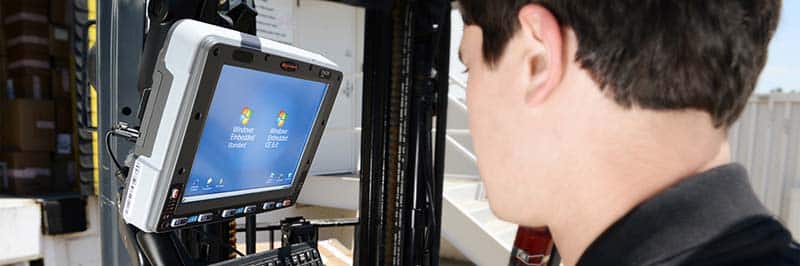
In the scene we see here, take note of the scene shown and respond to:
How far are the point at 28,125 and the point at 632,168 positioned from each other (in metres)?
3.15

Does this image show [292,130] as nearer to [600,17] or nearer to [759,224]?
[600,17]

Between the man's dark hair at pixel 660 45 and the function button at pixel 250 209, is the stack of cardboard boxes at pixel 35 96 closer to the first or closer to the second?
the function button at pixel 250 209

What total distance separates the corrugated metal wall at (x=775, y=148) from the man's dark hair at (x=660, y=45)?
3.68 meters

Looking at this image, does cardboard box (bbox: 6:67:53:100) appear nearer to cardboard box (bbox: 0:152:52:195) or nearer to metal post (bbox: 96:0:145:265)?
cardboard box (bbox: 0:152:52:195)

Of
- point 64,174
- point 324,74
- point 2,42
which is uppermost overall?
point 2,42

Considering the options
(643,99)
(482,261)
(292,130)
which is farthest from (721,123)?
(482,261)

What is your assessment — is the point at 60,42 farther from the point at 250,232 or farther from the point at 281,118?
the point at 281,118

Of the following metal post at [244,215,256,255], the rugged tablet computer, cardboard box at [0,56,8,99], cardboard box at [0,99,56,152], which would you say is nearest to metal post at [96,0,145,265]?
the rugged tablet computer

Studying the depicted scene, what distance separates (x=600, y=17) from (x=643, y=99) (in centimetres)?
10

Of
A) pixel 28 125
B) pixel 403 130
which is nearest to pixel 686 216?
pixel 403 130

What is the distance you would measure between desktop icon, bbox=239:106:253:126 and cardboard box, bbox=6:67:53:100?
→ 96.3 inches

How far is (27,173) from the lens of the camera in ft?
8.57

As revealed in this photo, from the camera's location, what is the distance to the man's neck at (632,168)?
48 centimetres

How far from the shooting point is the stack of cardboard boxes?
2.55 m
